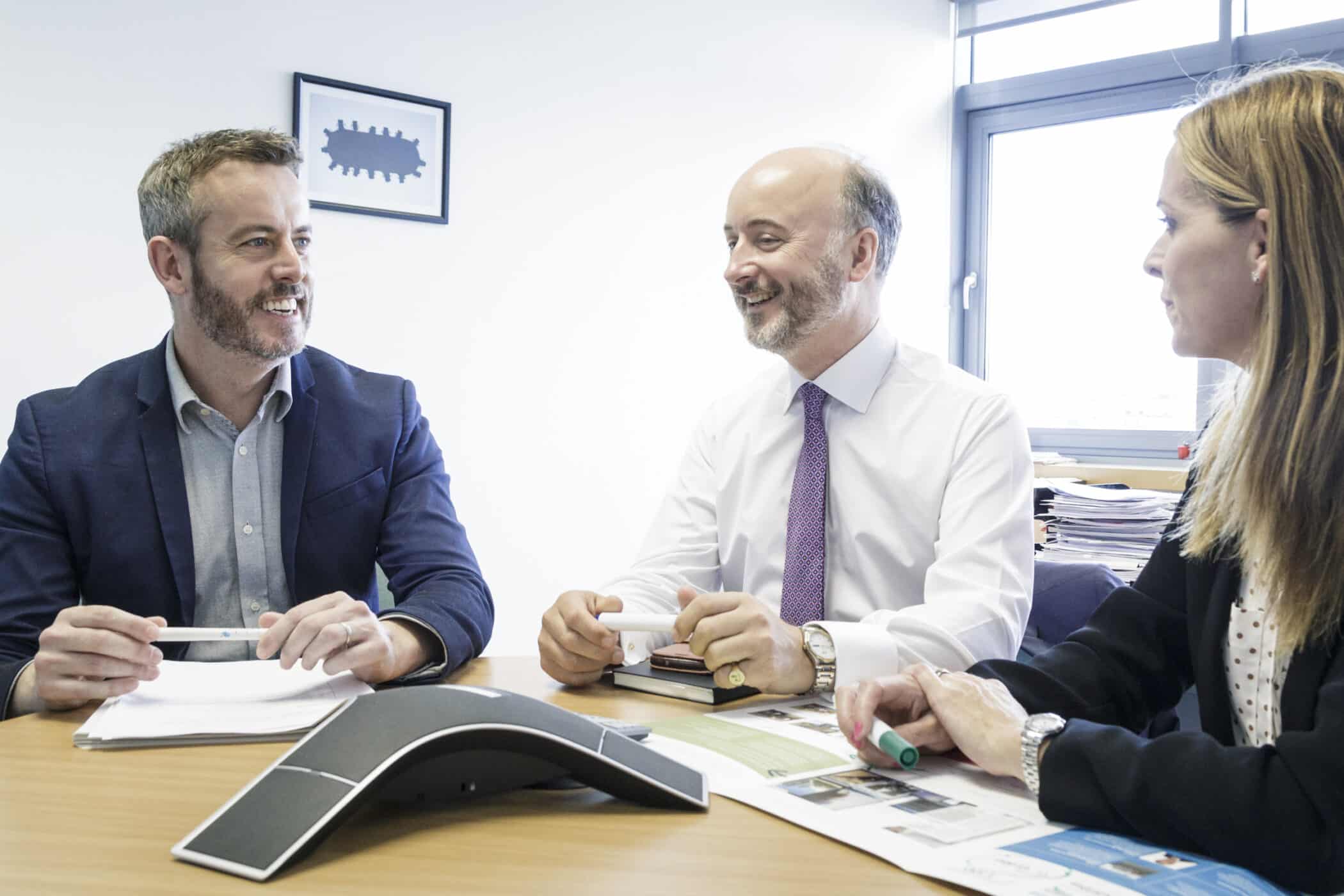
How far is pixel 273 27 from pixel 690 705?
2517 millimetres

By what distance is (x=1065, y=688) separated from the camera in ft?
4.02

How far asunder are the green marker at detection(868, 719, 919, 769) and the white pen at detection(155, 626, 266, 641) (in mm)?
683

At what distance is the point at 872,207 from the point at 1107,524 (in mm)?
1846

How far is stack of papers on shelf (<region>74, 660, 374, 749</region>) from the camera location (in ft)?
3.75

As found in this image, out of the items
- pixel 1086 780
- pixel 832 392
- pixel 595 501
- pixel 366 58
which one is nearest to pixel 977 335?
pixel 595 501

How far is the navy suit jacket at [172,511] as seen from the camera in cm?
160

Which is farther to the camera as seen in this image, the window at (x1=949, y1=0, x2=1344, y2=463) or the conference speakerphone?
the window at (x1=949, y1=0, x2=1344, y2=463)

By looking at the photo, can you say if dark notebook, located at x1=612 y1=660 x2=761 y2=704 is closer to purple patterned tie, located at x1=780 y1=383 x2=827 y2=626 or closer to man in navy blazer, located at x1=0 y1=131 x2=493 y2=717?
man in navy blazer, located at x1=0 y1=131 x2=493 y2=717

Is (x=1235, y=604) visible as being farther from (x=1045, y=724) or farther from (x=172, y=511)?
(x=172, y=511)

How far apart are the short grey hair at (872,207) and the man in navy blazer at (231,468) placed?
Answer: 0.84 meters

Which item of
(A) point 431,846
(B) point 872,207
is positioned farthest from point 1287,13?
(A) point 431,846

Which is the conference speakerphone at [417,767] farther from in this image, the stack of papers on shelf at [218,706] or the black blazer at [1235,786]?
the black blazer at [1235,786]

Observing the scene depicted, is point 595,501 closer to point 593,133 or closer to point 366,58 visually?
point 593,133

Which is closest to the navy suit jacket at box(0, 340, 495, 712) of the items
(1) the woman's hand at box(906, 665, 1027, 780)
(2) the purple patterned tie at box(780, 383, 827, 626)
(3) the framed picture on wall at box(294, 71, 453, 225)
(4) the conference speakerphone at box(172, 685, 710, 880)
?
(2) the purple patterned tie at box(780, 383, 827, 626)
